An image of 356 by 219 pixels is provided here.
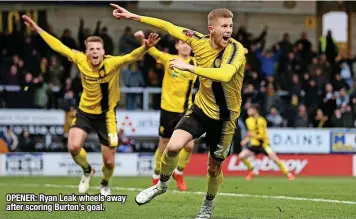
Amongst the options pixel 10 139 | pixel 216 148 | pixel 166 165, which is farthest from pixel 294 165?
pixel 166 165

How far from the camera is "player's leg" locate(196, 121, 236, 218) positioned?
37.4ft

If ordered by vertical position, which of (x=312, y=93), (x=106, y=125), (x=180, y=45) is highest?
(x=180, y=45)

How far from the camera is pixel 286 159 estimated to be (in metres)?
28.4

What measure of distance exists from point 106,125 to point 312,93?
612 inches

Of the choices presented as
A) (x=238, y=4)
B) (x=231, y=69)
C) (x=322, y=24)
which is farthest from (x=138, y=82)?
(x=231, y=69)

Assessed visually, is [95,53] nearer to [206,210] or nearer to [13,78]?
[206,210]

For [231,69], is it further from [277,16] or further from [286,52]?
[277,16]

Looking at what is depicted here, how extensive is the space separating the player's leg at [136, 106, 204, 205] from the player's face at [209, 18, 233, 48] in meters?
0.98

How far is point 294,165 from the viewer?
2838 cm

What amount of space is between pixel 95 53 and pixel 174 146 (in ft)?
14.6

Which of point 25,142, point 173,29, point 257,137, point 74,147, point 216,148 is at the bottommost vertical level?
point 25,142

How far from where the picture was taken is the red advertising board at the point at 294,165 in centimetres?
2750

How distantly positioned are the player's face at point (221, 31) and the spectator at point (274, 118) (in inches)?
696

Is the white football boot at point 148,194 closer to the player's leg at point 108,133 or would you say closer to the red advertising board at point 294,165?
the player's leg at point 108,133
